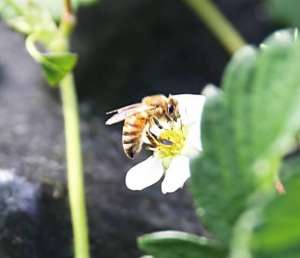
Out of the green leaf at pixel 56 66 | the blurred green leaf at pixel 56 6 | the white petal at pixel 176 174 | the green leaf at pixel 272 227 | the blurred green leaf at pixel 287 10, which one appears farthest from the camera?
the blurred green leaf at pixel 287 10

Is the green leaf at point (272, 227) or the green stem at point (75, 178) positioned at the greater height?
the green stem at point (75, 178)

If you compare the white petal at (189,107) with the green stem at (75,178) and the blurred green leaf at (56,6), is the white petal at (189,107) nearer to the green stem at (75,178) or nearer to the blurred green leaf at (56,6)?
the green stem at (75,178)

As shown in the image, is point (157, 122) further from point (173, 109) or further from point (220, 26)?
point (220, 26)

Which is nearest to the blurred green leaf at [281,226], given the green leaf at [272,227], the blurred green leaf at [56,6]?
the green leaf at [272,227]

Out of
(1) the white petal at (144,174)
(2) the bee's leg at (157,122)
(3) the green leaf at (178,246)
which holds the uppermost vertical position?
(2) the bee's leg at (157,122)

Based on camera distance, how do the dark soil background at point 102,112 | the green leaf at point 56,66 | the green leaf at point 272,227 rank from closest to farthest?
the green leaf at point 272,227
the green leaf at point 56,66
the dark soil background at point 102,112

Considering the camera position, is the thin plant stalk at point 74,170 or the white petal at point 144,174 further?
the thin plant stalk at point 74,170

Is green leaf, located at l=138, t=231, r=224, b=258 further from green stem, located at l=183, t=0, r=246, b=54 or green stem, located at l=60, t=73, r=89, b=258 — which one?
green stem, located at l=183, t=0, r=246, b=54
